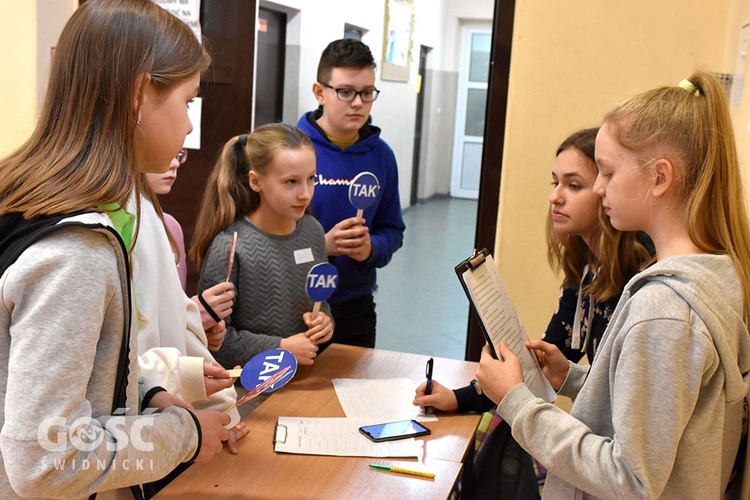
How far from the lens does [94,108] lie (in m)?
1.05

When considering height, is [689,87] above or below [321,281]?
above

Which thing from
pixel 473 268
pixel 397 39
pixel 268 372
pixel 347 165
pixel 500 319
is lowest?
pixel 268 372

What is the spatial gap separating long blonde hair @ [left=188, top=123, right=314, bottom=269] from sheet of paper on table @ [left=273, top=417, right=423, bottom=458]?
67 cm

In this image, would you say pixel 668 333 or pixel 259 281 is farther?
pixel 259 281

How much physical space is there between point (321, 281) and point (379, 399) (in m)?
0.36

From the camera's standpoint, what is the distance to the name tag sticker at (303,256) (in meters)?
2.15

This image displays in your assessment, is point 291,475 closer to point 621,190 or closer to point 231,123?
point 621,190

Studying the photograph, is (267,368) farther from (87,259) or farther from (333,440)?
(87,259)

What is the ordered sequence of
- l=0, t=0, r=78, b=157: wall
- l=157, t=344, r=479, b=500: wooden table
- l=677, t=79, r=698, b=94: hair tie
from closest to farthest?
l=677, t=79, r=698, b=94: hair tie, l=157, t=344, r=479, b=500: wooden table, l=0, t=0, r=78, b=157: wall

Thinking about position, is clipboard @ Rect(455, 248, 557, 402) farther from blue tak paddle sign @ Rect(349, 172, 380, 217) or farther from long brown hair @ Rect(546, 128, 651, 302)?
blue tak paddle sign @ Rect(349, 172, 380, 217)

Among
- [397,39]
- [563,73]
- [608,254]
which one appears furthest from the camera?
[397,39]

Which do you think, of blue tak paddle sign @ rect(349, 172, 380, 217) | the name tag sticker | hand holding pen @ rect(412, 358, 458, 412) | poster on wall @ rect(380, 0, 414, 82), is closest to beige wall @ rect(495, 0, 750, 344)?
blue tak paddle sign @ rect(349, 172, 380, 217)

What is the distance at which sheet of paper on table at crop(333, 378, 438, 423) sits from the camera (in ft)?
5.77

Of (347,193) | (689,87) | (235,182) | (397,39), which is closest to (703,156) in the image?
(689,87)
